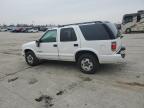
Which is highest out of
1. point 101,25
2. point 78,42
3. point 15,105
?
point 101,25

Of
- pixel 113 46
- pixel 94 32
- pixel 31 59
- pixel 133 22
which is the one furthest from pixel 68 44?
pixel 133 22

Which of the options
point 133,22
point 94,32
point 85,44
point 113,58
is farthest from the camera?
point 133,22

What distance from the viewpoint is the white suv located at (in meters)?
5.74

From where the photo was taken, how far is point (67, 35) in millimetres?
6582

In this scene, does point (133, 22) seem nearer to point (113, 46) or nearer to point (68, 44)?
point (68, 44)

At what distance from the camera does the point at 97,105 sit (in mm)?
4031

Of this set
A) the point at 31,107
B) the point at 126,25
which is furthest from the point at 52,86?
the point at 126,25

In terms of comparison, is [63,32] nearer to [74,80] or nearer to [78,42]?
[78,42]

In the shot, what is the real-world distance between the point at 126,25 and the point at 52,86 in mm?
26068

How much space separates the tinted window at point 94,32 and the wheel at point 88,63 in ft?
2.20

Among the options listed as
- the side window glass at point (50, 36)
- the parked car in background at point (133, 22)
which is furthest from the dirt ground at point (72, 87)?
the parked car in background at point (133, 22)

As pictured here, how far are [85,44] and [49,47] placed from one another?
69.1 inches

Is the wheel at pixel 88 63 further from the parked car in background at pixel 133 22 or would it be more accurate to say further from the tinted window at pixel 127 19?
the tinted window at pixel 127 19

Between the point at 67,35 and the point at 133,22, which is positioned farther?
the point at 133,22
